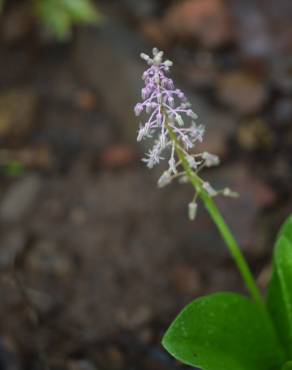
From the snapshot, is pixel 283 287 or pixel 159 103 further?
pixel 283 287

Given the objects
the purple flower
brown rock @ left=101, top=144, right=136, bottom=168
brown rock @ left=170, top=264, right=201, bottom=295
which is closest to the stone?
brown rock @ left=101, top=144, right=136, bottom=168

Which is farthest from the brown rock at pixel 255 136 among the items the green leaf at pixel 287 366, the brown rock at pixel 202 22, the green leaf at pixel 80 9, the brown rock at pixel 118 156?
the green leaf at pixel 287 366

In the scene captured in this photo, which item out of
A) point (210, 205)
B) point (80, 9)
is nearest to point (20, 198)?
point (80, 9)

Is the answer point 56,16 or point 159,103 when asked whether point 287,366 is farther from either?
point 56,16

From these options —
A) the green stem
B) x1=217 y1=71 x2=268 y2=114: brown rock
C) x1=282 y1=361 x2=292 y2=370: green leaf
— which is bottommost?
x1=282 y1=361 x2=292 y2=370: green leaf

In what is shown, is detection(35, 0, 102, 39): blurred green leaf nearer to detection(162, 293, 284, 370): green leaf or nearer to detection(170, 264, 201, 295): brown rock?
detection(170, 264, 201, 295): brown rock

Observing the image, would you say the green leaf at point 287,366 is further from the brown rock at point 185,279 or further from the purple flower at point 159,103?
the brown rock at point 185,279
